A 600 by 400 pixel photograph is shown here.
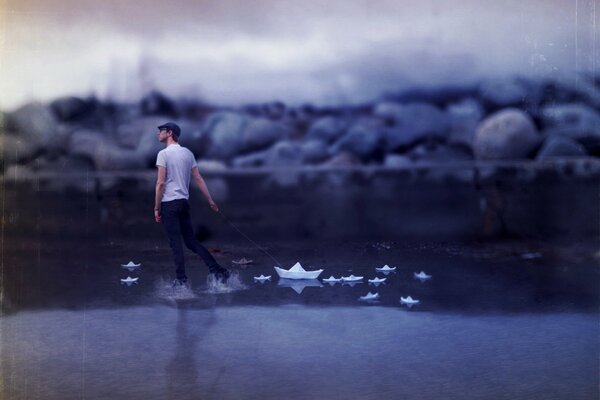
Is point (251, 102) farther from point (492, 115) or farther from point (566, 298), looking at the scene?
point (566, 298)

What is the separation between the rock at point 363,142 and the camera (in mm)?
10296

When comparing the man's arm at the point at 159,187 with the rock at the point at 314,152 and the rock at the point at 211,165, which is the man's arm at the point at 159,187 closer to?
the rock at the point at 211,165

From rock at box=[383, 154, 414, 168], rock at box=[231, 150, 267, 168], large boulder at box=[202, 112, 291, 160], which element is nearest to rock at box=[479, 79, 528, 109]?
rock at box=[383, 154, 414, 168]

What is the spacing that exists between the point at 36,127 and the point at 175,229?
288 centimetres

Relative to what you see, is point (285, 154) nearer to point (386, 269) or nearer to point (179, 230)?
point (386, 269)

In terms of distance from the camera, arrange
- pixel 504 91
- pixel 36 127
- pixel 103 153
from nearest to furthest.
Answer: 1. pixel 36 127
2. pixel 504 91
3. pixel 103 153

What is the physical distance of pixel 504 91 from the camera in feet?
32.8

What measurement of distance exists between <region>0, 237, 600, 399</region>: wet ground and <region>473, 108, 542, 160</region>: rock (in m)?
1.28

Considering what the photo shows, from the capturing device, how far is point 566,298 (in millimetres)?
7699

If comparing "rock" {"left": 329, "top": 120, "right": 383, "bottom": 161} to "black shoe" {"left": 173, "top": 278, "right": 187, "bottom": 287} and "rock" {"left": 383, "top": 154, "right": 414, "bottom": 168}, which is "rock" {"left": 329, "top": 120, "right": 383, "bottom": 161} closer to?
"rock" {"left": 383, "top": 154, "right": 414, "bottom": 168}

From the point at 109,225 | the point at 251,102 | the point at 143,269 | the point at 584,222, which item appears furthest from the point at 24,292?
the point at 584,222

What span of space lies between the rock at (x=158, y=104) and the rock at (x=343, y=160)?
219 centimetres

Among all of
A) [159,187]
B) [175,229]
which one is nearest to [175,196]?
[159,187]

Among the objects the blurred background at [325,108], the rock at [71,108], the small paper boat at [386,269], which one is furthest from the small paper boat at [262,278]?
the rock at [71,108]
